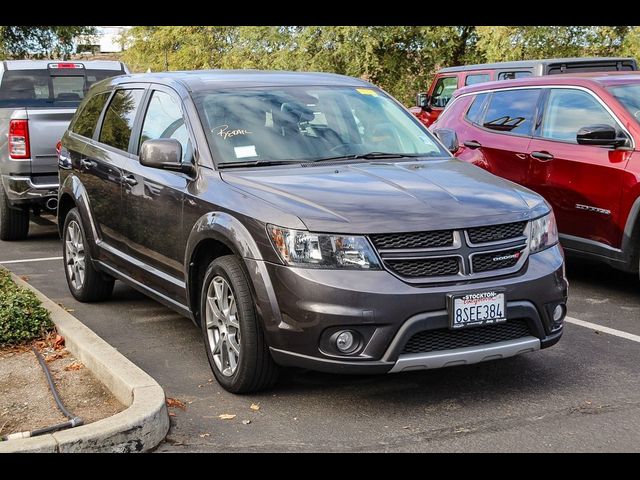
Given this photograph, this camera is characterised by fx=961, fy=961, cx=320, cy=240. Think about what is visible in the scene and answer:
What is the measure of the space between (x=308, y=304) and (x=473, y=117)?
16.6ft

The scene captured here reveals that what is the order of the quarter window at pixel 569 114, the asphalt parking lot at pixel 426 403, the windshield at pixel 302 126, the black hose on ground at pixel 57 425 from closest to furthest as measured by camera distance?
the black hose on ground at pixel 57 425 < the asphalt parking lot at pixel 426 403 < the windshield at pixel 302 126 < the quarter window at pixel 569 114

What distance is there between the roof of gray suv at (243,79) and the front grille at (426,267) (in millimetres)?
2040

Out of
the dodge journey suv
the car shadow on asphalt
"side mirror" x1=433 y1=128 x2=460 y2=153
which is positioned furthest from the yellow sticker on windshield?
the car shadow on asphalt

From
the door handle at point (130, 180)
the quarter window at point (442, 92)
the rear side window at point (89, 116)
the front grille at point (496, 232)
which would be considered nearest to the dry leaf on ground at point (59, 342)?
the door handle at point (130, 180)

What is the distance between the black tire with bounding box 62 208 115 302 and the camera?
24.7ft

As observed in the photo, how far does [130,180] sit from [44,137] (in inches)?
173

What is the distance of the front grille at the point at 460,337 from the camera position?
4852 mm

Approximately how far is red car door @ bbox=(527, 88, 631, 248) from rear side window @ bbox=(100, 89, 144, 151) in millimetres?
3457

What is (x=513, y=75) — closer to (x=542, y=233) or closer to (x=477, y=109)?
(x=477, y=109)

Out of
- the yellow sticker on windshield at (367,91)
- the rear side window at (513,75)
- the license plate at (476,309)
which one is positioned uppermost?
the yellow sticker on windshield at (367,91)

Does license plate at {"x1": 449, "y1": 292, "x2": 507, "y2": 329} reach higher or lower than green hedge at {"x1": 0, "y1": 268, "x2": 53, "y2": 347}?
higher

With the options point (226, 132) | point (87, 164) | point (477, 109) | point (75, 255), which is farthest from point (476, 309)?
point (477, 109)

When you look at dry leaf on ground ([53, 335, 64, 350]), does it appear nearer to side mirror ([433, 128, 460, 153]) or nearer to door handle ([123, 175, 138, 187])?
door handle ([123, 175, 138, 187])

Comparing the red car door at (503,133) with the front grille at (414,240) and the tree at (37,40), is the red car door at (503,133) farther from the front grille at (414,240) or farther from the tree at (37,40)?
the tree at (37,40)
